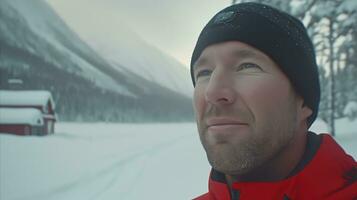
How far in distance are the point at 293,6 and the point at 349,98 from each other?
3291mm

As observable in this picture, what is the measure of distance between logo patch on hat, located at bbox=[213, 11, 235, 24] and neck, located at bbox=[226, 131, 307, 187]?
1.48ft

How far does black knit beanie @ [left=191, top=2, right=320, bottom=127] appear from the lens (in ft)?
3.63

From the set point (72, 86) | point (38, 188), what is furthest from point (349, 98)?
point (38, 188)

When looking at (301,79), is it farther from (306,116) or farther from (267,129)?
(267,129)

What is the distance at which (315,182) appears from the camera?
100 centimetres

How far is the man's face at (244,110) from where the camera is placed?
1007mm

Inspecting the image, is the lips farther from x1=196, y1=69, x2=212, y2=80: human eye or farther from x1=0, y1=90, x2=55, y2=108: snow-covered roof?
x1=0, y1=90, x2=55, y2=108: snow-covered roof

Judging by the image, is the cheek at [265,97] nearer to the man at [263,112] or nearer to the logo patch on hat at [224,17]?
the man at [263,112]

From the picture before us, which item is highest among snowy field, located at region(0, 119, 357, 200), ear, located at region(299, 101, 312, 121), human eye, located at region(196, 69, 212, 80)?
human eye, located at region(196, 69, 212, 80)

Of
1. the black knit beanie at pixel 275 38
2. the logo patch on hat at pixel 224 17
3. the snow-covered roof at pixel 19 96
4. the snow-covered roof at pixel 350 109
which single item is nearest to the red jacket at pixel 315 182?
the black knit beanie at pixel 275 38

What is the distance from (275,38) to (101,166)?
345 centimetres

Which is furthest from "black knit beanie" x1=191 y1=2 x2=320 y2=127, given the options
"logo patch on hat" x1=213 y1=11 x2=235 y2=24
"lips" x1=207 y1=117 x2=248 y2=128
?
"lips" x1=207 y1=117 x2=248 y2=128

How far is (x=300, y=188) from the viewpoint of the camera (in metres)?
1.00

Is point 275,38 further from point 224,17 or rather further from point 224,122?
point 224,122
